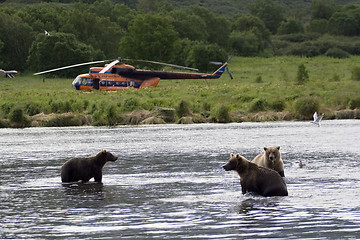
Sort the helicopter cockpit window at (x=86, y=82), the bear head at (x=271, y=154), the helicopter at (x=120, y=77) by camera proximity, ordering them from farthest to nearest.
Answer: the helicopter cockpit window at (x=86, y=82) → the helicopter at (x=120, y=77) → the bear head at (x=271, y=154)

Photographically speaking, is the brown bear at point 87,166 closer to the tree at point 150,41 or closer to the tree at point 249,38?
the tree at point 150,41

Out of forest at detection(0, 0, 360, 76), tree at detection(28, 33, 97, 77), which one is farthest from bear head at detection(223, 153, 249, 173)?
tree at detection(28, 33, 97, 77)

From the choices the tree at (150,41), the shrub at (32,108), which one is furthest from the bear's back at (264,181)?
the tree at (150,41)

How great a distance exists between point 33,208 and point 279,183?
5317 mm

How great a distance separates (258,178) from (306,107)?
1139 inches

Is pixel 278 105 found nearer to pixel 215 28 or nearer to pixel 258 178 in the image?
pixel 258 178

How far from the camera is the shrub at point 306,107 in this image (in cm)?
4526

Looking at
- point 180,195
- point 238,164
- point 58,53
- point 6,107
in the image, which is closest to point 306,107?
point 6,107

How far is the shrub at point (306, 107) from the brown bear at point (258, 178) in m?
28.6

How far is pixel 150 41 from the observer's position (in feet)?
309

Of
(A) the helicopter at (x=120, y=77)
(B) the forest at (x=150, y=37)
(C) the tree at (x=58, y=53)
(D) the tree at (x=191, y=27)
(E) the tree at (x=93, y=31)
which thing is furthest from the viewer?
(D) the tree at (x=191, y=27)

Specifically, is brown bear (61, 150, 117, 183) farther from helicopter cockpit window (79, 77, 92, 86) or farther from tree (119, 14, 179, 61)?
tree (119, 14, 179, 61)

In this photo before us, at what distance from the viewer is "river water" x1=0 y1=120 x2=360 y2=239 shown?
14.3 m

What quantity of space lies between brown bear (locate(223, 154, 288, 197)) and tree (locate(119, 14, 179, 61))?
76.5m
